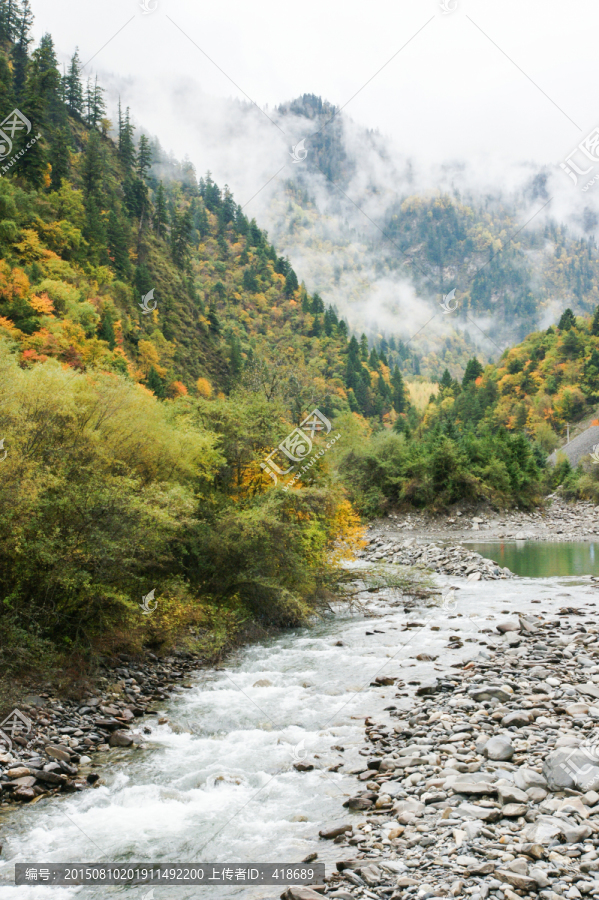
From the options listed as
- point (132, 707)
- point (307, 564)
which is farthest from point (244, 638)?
point (132, 707)

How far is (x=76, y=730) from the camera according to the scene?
11180 millimetres

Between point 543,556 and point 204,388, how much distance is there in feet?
157

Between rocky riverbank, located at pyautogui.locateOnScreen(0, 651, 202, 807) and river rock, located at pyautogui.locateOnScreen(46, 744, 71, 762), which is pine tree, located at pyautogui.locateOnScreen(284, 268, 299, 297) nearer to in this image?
rocky riverbank, located at pyautogui.locateOnScreen(0, 651, 202, 807)

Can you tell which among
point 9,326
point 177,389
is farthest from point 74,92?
point 9,326

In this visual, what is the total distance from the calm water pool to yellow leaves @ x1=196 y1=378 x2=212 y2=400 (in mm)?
39488

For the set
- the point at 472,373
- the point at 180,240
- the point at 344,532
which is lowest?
the point at 344,532

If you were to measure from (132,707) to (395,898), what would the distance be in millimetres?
8115

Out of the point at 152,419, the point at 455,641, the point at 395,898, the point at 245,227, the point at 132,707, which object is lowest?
the point at 455,641

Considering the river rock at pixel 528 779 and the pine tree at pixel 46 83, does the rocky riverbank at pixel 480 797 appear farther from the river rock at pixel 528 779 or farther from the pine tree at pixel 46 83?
the pine tree at pixel 46 83

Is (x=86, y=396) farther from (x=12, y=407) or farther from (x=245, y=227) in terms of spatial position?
(x=245, y=227)

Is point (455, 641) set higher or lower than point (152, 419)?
lower

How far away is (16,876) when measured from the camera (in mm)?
7152

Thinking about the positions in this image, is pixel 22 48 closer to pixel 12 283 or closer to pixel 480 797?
pixel 12 283

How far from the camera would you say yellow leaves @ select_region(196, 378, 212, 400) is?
7311 cm
